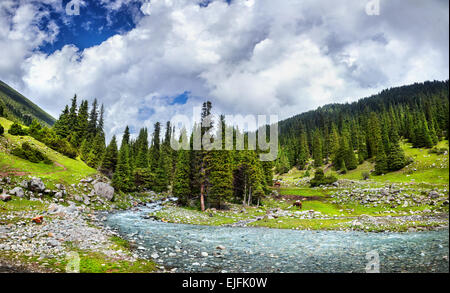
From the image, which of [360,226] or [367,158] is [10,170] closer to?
[360,226]

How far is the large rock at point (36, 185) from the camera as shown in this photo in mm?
27656

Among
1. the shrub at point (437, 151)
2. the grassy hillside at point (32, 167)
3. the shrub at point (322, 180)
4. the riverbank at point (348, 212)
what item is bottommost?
the riverbank at point (348, 212)

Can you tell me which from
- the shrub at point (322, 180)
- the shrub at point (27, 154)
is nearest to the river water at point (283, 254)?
the shrub at point (27, 154)

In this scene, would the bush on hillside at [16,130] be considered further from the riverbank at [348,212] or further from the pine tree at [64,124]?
the riverbank at [348,212]

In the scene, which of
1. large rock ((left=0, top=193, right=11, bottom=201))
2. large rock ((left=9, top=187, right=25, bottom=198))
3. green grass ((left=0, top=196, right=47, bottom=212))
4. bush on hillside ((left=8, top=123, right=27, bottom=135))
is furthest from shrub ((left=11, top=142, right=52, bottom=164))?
large rock ((left=0, top=193, right=11, bottom=201))

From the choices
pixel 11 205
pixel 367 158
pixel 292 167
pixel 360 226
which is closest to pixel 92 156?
pixel 11 205

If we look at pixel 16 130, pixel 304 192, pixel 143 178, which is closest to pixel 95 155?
pixel 143 178

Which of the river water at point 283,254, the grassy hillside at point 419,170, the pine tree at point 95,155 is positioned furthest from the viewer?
the pine tree at point 95,155

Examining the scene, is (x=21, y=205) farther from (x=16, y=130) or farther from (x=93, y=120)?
(x=93, y=120)

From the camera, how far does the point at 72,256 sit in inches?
407

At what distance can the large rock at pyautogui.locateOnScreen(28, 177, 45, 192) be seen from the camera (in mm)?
27656

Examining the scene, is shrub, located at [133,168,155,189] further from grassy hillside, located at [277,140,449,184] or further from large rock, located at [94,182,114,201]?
grassy hillside, located at [277,140,449,184]
